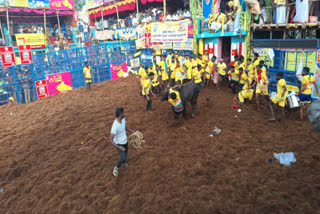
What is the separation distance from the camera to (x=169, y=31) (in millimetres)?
16922

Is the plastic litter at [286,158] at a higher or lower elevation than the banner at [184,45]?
lower

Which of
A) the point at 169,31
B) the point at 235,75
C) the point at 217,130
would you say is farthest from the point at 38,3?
the point at 217,130

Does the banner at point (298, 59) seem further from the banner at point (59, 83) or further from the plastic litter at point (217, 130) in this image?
the banner at point (59, 83)

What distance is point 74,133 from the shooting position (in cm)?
884

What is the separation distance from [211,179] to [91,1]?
28626mm

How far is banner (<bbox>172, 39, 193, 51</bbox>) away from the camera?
1575cm

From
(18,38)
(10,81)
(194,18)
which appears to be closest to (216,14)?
(194,18)

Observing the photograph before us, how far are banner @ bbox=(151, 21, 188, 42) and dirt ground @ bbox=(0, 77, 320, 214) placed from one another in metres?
7.37

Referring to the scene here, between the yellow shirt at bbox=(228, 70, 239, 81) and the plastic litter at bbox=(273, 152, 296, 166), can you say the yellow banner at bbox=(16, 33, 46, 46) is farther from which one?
the plastic litter at bbox=(273, 152, 296, 166)

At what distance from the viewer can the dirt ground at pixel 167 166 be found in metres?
4.87

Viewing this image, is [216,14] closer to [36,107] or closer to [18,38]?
[36,107]

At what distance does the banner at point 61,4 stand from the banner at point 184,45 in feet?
62.5

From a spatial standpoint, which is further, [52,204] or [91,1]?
[91,1]

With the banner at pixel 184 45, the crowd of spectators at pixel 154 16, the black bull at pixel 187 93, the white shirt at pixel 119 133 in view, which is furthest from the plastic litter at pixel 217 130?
the crowd of spectators at pixel 154 16
